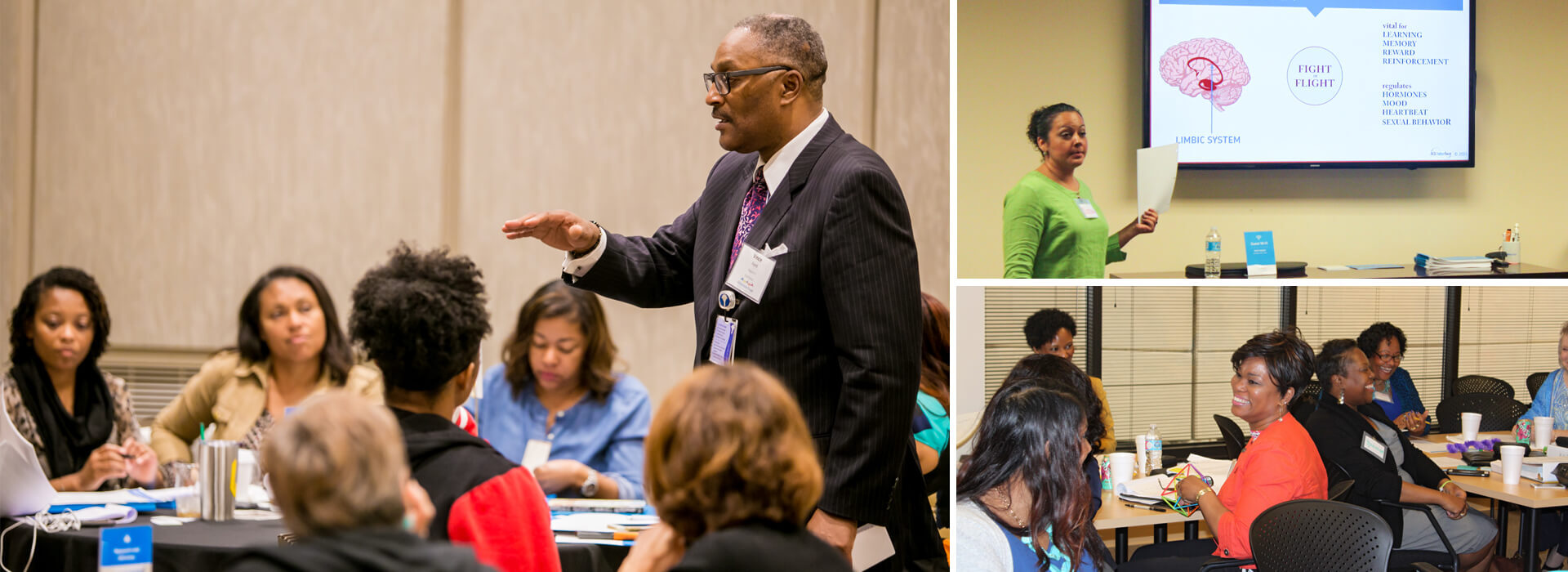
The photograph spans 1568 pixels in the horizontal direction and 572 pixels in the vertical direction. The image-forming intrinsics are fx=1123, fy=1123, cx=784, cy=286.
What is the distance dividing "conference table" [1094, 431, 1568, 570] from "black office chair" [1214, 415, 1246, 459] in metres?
0.17

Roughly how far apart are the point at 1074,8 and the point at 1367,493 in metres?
1.34

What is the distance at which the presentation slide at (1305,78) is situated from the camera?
2.67 meters

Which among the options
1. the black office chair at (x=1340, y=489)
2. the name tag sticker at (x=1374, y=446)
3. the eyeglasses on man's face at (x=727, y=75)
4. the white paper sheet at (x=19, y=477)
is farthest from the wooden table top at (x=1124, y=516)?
the white paper sheet at (x=19, y=477)

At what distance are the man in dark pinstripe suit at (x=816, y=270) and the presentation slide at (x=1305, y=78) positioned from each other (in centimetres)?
124

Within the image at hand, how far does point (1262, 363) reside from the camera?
104 inches

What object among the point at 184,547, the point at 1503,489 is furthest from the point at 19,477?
the point at 1503,489

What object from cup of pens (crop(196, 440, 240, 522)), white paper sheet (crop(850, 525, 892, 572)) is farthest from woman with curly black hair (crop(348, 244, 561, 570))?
cup of pens (crop(196, 440, 240, 522))

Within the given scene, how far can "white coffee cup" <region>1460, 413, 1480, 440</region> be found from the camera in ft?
8.79

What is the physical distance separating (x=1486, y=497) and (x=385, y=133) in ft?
13.6

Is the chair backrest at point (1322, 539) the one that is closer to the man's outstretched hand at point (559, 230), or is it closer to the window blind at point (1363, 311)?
the window blind at point (1363, 311)

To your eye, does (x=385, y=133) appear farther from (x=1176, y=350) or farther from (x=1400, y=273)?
(x=1400, y=273)

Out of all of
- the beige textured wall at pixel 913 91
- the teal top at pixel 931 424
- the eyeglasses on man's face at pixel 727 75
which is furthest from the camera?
the beige textured wall at pixel 913 91

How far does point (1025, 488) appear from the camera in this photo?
8.70ft

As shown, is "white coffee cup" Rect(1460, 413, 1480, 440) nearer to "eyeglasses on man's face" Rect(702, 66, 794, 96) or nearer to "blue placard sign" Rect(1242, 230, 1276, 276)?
"blue placard sign" Rect(1242, 230, 1276, 276)
